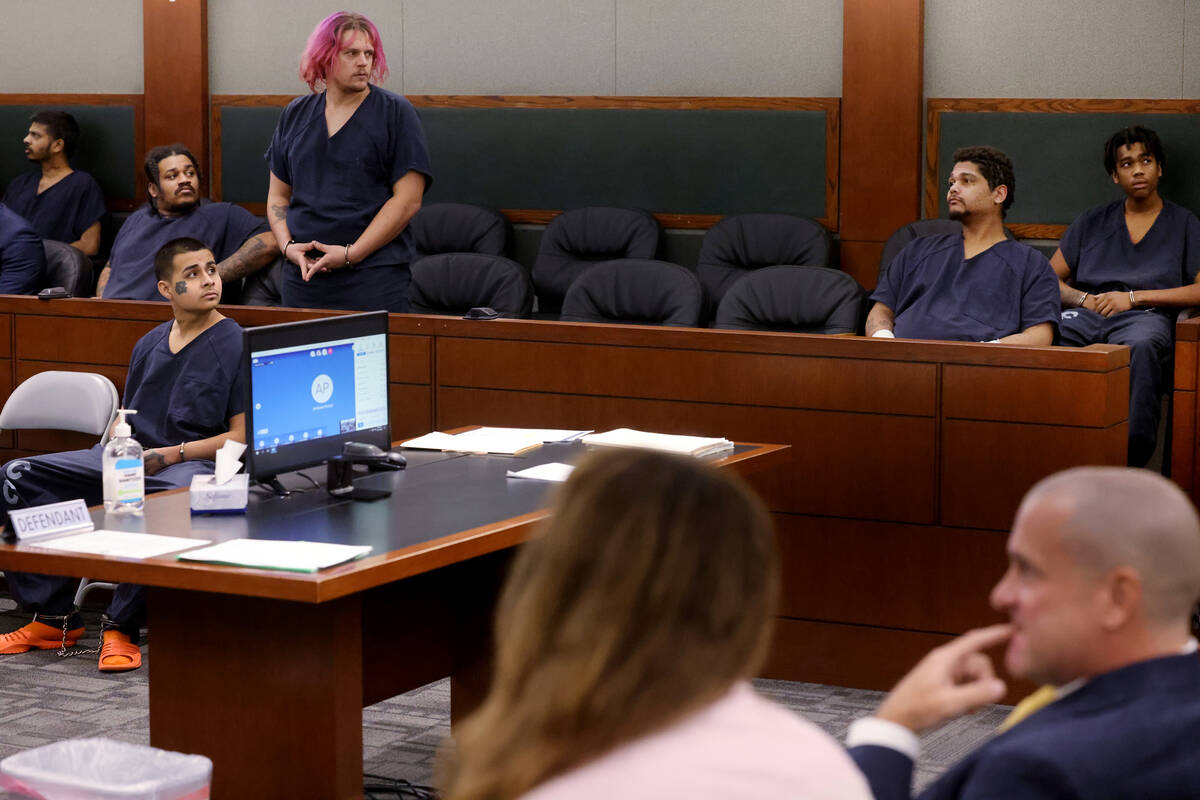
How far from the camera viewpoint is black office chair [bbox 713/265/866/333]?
5.43 m

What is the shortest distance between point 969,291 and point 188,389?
2221 mm

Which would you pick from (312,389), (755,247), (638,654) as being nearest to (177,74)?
(755,247)

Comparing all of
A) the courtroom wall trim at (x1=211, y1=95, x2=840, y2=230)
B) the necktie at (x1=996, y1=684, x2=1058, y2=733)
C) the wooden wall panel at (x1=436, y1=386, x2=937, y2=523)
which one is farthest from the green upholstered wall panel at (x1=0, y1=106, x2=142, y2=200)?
the necktie at (x1=996, y1=684, x2=1058, y2=733)

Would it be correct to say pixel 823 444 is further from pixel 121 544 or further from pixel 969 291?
pixel 121 544

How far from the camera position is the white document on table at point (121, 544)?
2.70 meters

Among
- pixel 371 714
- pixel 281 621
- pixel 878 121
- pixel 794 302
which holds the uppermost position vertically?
pixel 878 121

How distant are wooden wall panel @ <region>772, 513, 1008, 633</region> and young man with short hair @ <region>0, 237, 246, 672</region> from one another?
1.51 meters

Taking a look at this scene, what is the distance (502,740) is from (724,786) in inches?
6.2

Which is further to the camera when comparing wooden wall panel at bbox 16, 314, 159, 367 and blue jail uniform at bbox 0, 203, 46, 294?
blue jail uniform at bbox 0, 203, 46, 294

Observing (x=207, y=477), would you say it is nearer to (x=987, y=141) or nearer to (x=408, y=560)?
(x=408, y=560)

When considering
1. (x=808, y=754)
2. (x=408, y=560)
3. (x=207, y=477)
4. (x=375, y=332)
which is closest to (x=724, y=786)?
(x=808, y=754)

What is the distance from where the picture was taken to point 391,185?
5117mm

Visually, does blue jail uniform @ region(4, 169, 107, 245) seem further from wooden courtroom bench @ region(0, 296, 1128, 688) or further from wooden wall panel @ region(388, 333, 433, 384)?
wooden courtroom bench @ region(0, 296, 1128, 688)

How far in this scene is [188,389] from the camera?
4355mm
